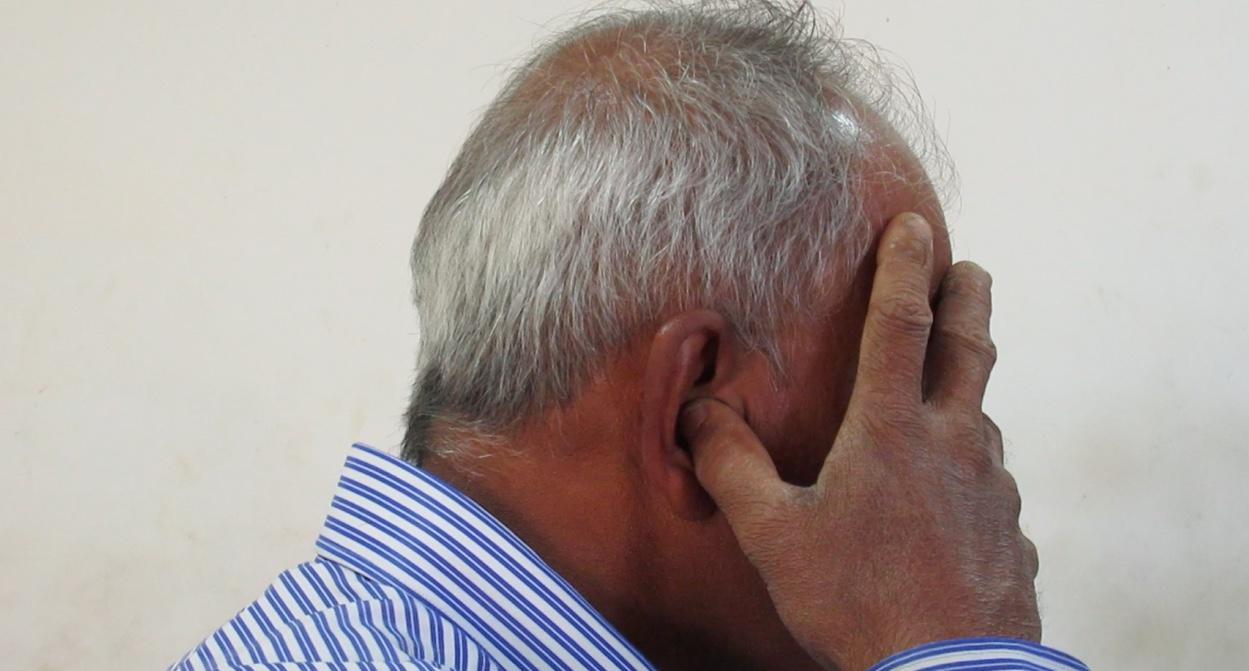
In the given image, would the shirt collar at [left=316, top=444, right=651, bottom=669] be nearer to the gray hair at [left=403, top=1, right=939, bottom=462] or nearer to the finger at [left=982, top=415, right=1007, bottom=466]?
the gray hair at [left=403, top=1, right=939, bottom=462]

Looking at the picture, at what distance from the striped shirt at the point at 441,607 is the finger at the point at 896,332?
17cm

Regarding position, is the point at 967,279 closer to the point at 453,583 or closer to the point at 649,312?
the point at 649,312

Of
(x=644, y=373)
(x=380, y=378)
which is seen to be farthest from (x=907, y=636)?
(x=380, y=378)

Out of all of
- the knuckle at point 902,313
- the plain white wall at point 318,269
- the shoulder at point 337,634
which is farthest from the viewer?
the plain white wall at point 318,269

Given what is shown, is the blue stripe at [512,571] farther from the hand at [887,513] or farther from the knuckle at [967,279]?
the knuckle at [967,279]

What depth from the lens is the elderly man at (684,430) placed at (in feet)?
2.62

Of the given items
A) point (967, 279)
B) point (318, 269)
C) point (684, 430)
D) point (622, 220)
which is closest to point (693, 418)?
point (684, 430)

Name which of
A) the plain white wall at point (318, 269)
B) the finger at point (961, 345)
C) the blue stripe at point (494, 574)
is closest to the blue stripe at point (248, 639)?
the blue stripe at point (494, 574)

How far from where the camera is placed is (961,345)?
90 cm

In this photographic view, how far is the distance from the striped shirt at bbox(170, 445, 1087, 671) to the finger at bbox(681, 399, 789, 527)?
0.11m

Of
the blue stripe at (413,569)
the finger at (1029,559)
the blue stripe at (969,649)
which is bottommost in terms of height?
the blue stripe at (413,569)

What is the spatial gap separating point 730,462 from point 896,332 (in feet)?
0.46

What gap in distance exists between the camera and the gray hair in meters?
0.82

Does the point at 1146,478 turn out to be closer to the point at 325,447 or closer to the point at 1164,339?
the point at 1164,339
